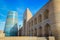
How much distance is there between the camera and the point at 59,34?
7.28 metres

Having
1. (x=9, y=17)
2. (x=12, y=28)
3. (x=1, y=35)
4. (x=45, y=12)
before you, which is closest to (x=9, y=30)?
(x=12, y=28)

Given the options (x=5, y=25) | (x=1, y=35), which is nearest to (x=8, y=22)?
(x=5, y=25)

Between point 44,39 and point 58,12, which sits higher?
point 58,12

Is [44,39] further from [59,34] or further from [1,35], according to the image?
[1,35]

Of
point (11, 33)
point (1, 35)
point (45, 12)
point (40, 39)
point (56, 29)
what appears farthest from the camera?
→ point (11, 33)

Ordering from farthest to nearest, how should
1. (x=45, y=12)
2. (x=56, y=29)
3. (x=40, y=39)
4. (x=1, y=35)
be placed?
(x=45, y=12)
(x=56, y=29)
(x=40, y=39)
(x=1, y=35)

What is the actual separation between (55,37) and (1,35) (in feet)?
14.3

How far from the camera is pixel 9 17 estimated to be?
17984mm

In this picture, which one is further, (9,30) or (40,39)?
(9,30)

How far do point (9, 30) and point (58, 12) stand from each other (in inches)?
477

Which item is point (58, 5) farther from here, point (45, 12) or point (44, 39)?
point (44, 39)

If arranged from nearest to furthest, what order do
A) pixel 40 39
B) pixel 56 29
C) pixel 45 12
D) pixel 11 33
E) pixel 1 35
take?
pixel 1 35
pixel 40 39
pixel 56 29
pixel 45 12
pixel 11 33

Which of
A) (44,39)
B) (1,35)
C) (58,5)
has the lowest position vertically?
(44,39)

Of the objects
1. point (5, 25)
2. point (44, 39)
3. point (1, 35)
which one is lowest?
point (44, 39)
